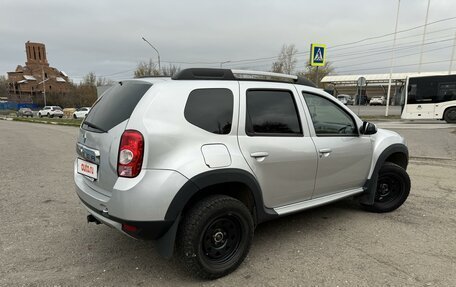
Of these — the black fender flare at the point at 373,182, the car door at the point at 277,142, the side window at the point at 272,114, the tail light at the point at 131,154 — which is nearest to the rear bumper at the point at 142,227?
the tail light at the point at 131,154

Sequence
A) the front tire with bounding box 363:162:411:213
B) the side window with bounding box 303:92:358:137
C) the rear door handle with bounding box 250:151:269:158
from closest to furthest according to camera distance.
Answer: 1. the rear door handle with bounding box 250:151:269:158
2. the side window with bounding box 303:92:358:137
3. the front tire with bounding box 363:162:411:213

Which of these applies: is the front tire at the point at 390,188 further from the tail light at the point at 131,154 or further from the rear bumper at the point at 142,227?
the tail light at the point at 131,154

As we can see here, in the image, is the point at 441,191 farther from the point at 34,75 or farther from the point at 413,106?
the point at 34,75

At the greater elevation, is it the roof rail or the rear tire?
the roof rail

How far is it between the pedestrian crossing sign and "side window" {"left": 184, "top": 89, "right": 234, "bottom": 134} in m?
13.1

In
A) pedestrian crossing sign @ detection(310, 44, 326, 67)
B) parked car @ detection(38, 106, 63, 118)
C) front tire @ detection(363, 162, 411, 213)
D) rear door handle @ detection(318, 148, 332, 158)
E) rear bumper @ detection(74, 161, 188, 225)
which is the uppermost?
pedestrian crossing sign @ detection(310, 44, 326, 67)

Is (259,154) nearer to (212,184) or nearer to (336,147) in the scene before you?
(212,184)

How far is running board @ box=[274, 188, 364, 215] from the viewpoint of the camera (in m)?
3.36

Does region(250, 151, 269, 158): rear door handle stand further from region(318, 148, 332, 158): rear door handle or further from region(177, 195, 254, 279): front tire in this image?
region(318, 148, 332, 158): rear door handle

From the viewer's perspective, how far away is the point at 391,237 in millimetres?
3730

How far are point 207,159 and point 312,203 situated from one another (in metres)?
1.55

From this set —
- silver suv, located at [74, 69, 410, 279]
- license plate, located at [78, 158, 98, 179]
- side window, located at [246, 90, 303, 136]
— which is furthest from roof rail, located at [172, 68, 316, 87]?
license plate, located at [78, 158, 98, 179]

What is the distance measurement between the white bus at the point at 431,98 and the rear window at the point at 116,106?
20523mm

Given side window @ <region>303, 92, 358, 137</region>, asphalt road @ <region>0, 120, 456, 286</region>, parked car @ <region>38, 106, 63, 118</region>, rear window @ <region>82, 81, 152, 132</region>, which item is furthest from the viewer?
parked car @ <region>38, 106, 63, 118</region>
